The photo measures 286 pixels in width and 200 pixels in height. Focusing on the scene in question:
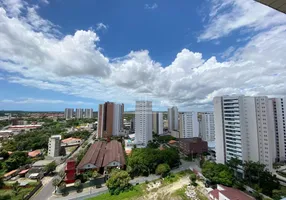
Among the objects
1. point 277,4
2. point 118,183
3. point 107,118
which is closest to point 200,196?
point 118,183

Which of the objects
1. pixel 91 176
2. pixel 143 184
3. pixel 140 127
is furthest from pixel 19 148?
pixel 143 184

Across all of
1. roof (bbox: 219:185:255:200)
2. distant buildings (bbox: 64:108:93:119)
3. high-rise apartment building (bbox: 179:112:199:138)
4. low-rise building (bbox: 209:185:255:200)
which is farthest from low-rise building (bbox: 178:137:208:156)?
distant buildings (bbox: 64:108:93:119)

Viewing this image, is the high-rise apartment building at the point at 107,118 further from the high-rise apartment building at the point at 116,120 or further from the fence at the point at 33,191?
the fence at the point at 33,191

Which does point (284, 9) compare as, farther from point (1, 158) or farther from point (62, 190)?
point (1, 158)

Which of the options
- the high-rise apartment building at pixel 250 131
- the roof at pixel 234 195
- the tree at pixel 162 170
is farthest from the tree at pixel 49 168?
the high-rise apartment building at pixel 250 131

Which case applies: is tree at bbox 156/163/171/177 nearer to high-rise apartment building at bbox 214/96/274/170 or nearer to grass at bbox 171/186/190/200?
grass at bbox 171/186/190/200
